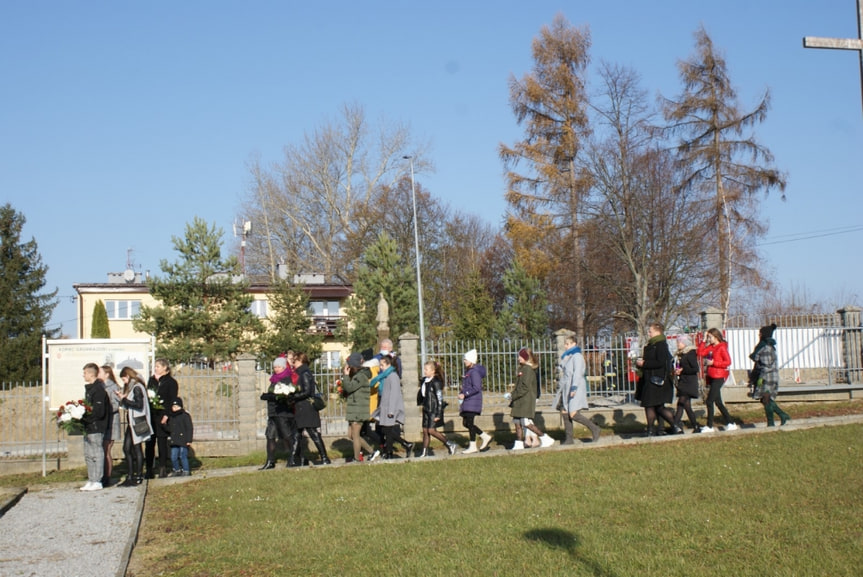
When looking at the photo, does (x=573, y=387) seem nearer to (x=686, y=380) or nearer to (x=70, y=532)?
(x=686, y=380)

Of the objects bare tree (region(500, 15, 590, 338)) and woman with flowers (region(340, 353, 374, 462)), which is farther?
bare tree (region(500, 15, 590, 338))

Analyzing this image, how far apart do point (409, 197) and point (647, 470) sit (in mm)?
43013

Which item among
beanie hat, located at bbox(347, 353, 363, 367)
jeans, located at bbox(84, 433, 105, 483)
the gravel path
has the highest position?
beanie hat, located at bbox(347, 353, 363, 367)

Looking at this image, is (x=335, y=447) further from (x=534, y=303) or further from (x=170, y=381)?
(x=534, y=303)

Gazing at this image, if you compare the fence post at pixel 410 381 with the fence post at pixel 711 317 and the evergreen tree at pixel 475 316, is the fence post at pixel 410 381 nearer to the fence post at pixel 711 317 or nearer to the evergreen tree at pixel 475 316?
the fence post at pixel 711 317

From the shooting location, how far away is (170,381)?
1395 cm

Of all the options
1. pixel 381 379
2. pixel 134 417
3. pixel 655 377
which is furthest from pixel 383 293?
pixel 134 417

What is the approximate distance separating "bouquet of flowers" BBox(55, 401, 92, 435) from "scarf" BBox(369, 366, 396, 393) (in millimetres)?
4418

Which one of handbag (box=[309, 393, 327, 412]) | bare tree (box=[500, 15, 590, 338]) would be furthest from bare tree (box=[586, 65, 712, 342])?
handbag (box=[309, 393, 327, 412])

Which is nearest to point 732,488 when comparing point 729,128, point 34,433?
point 34,433

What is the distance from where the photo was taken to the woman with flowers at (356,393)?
14.2 meters

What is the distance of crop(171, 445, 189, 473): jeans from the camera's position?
Result: 550 inches

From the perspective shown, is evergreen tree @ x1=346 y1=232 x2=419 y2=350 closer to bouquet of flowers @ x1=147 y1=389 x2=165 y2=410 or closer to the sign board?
the sign board

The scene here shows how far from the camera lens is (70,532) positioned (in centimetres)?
977
